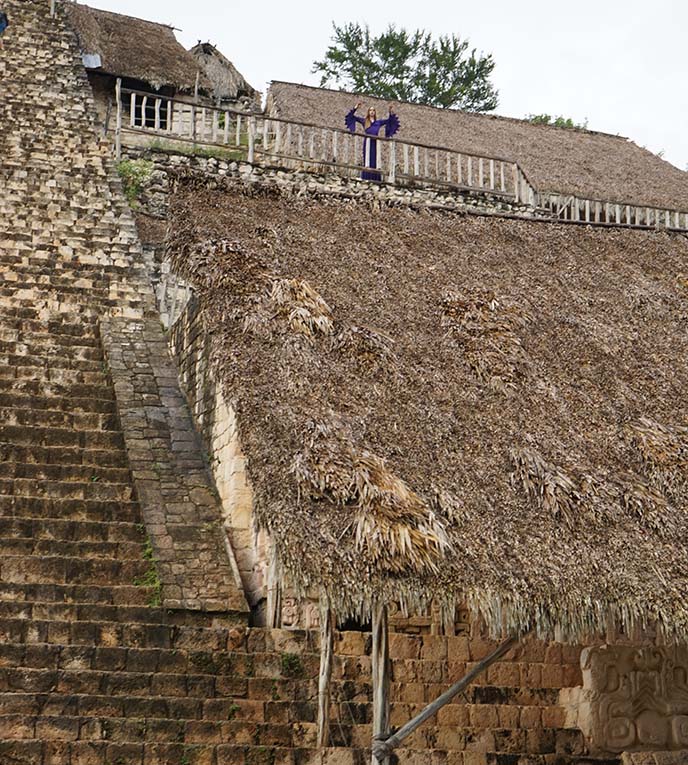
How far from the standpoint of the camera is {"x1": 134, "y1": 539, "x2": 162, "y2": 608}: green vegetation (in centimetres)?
851

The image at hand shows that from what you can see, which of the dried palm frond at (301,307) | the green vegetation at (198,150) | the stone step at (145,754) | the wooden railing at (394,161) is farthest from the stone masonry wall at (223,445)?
the wooden railing at (394,161)

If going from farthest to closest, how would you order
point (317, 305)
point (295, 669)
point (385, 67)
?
1. point (385, 67)
2. point (317, 305)
3. point (295, 669)

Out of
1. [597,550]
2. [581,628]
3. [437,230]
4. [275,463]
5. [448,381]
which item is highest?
[437,230]

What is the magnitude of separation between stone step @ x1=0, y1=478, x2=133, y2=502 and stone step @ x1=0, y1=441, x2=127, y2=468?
0.24 meters

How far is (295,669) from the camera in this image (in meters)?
8.28

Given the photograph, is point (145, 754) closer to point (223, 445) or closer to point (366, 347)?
point (366, 347)

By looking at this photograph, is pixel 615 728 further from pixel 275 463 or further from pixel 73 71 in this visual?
pixel 73 71

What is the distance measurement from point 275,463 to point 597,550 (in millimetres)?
2090

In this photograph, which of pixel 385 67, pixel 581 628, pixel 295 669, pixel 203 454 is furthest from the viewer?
pixel 385 67

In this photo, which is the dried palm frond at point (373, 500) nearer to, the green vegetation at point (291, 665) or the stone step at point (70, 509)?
the green vegetation at point (291, 665)

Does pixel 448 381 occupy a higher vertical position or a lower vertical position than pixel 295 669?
higher

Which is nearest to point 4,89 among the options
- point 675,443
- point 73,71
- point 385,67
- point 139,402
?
point 73,71

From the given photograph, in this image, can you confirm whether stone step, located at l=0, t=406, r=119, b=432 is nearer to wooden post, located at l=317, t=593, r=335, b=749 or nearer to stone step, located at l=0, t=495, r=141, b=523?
stone step, located at l=0, t=495, r=141, b=523

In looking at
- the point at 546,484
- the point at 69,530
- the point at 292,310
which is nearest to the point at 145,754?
the point at 69,530
